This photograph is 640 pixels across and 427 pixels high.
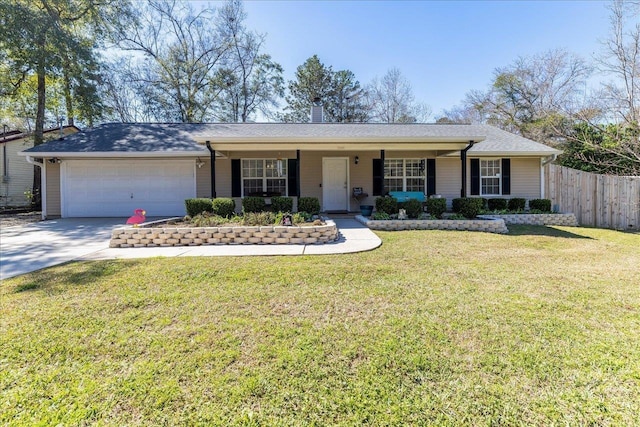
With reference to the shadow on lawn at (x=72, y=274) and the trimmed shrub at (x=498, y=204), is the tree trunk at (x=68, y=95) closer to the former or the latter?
the shadow on lawn at (x=72, y=274)

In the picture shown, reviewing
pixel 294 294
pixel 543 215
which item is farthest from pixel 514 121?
pixel 294 294

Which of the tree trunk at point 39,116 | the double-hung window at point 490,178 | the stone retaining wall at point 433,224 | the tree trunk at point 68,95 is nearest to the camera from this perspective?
the stone retaining wall at point 433,224

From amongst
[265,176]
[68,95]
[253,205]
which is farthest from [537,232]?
[68,95]

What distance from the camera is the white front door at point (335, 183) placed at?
1148 centimetres

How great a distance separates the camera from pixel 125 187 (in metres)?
10.8

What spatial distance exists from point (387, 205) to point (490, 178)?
5464mm

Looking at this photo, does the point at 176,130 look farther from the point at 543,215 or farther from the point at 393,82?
the point at 393,82

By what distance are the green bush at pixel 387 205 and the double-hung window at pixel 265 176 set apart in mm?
3982

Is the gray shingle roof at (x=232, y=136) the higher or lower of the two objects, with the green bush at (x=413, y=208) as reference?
higher

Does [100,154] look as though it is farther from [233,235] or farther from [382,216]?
[382,216]

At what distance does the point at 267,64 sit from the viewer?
2322 centimetres

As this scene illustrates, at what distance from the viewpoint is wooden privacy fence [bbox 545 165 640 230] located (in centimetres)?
877

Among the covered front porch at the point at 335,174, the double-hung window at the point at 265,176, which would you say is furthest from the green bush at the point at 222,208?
the double-hung window at the point at 265,176

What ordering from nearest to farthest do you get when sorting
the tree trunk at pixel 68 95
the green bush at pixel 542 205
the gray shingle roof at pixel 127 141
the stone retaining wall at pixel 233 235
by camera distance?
the stone retaining wall at pixel 233 235, the green bush at pixel 542 205, the gray shingle roof at pixel 127 141, the tree trunk at pixel 68 95
